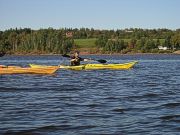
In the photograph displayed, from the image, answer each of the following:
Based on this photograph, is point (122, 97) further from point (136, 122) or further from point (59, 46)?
point (59, 46)

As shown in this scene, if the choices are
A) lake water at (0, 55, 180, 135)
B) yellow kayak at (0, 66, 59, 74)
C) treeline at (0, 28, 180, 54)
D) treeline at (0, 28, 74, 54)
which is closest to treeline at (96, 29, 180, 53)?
treeline at (0, 28, 180, 54)

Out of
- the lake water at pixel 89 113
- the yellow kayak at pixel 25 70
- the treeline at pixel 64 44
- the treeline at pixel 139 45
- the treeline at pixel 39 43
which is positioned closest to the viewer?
the lake water at pixel 89 113

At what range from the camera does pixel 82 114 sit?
47.6 ft

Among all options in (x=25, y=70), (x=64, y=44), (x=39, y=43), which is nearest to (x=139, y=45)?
(x=64, y=44)

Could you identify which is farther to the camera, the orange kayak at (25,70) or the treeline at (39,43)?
the treeline at (39,43)

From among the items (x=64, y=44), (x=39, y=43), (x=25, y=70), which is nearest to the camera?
(x=25, y=70)

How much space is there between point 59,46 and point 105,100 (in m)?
153

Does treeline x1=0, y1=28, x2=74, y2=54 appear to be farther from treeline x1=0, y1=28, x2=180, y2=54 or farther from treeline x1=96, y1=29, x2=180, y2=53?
treeline x1=96, y1=29, x2=180, y2=53

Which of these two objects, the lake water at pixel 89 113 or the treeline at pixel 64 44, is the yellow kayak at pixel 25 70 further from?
the treeline at pixel 64 44

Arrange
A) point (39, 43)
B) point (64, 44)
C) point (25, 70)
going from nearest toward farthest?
point (25, 70), point (64, 44), point (39, 43)

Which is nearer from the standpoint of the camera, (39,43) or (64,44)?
(64,44)

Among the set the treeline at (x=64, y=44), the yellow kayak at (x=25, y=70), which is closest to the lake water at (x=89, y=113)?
the yellow kayak at (x=25, y=70)

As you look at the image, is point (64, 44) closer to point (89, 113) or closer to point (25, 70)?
point (25, 70)

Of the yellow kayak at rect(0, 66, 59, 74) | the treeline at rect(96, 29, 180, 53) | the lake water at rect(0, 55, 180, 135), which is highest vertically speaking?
the lake water at rect(0, 55, 180, 135)
